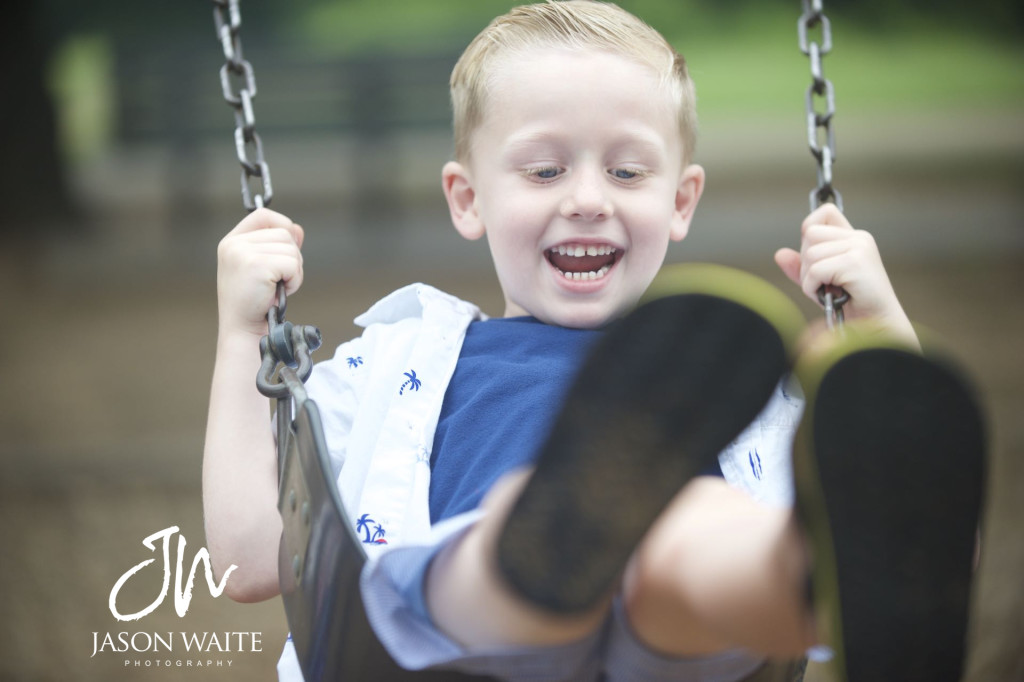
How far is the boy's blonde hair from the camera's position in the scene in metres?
1.46

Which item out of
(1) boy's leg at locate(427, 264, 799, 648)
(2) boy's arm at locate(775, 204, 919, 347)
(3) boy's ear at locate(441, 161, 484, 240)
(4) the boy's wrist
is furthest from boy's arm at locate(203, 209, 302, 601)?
(2) boy's arm at locate(775, 204, 919, 347)

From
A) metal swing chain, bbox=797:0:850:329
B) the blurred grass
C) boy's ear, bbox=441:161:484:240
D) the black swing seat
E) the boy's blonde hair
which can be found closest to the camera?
the black swing seat

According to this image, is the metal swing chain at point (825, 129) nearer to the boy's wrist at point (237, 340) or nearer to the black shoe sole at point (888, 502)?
the black shoe sole at point (888, 502)

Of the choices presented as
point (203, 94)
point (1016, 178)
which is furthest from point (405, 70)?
point (1016, 178)

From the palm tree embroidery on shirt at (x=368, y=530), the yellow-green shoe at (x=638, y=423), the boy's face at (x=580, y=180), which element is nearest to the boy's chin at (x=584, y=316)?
the boy's face at (x=580, y=180)

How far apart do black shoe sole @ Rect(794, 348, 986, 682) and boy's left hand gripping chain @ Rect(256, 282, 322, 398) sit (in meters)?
0.55

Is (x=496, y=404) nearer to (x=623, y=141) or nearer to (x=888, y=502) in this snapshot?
(x=623, y=141)

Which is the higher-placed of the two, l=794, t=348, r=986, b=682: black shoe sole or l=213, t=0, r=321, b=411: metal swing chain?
l=213, t=0, r=321, b=411: metal swing chain

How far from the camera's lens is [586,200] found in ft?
4.52

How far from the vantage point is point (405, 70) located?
8078 mm

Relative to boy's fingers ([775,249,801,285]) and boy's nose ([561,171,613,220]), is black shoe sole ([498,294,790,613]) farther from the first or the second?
boy's fingers ([775,249,801,285])

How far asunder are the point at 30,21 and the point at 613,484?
5.26 metres

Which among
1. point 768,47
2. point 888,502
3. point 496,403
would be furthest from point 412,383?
point 768,47

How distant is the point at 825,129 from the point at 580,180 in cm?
28
